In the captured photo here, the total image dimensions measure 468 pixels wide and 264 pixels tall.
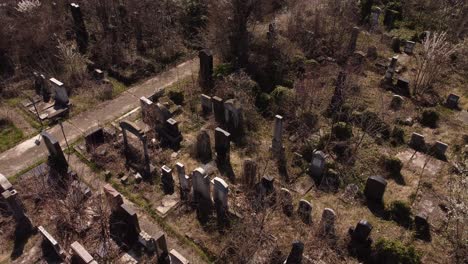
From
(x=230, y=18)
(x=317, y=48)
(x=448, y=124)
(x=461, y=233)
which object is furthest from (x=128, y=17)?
(x=461, y=233)

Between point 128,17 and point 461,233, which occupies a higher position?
point 128,17

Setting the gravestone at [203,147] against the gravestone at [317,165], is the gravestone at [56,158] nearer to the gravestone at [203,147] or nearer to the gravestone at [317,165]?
the gravestone at [203,147]

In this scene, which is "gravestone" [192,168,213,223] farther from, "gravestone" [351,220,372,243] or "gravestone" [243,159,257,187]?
"gravestone" [351,220,372,243]

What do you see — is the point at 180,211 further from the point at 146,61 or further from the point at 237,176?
the point at 146,61

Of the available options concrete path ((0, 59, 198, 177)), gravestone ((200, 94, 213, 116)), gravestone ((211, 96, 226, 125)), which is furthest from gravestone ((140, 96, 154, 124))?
gravestone ((211, 96, 226, 125))

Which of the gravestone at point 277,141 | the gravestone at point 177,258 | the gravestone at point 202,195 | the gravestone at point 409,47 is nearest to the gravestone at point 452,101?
the gravestone at point 409,47

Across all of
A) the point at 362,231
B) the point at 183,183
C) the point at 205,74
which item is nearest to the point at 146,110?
the point at 205,74

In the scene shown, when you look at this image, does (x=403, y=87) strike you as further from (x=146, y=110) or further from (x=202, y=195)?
(x=146, y=110)
